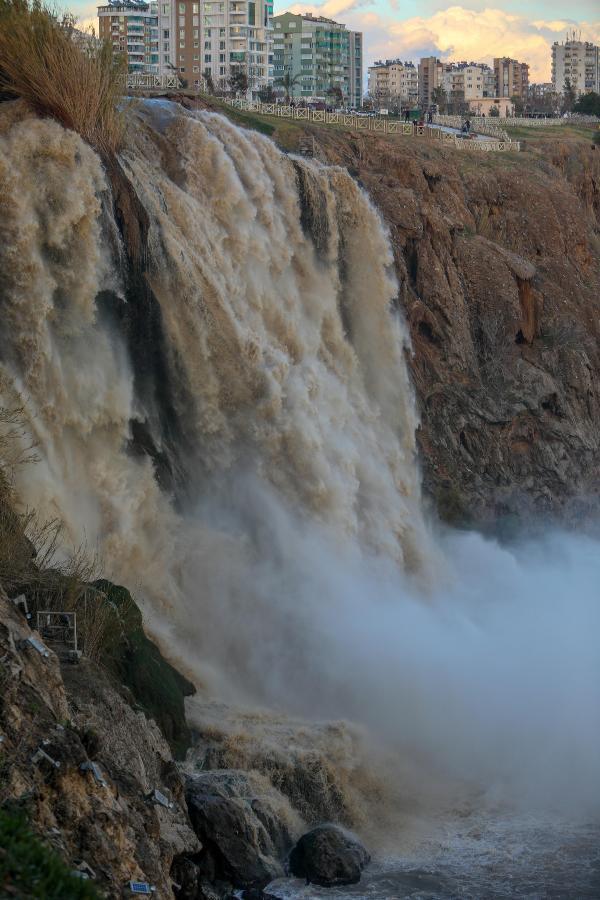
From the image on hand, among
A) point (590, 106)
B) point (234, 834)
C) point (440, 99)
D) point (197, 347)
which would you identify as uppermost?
point (440, 99)

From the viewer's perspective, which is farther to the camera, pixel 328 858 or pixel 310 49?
pixel 310 49

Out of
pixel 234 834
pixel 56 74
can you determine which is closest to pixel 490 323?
pixel 56 74

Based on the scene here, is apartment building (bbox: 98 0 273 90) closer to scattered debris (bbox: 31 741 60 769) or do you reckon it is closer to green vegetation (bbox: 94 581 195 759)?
green vegetation (bbox: 94 581 195 759)

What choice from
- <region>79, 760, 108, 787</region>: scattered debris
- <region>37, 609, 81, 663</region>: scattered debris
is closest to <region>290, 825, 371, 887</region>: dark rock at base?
<region>37, 609, 81, 663</region>: scattered debris

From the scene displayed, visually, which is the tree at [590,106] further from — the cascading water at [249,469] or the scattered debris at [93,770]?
the scattered debris at [93,770]

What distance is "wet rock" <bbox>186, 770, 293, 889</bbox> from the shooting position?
21.5 metres

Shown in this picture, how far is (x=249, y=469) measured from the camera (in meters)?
31.8

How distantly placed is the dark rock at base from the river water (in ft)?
0.56

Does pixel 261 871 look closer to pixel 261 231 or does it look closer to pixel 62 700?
pixel 62 700

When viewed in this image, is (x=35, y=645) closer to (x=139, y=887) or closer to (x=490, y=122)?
(x=139, y=887)

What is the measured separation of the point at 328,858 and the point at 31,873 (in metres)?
10.6

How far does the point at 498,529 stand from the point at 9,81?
21.5 meters

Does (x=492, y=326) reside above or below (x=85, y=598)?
above

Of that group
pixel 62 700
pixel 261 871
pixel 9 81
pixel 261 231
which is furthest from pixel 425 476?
pixel 62 700
